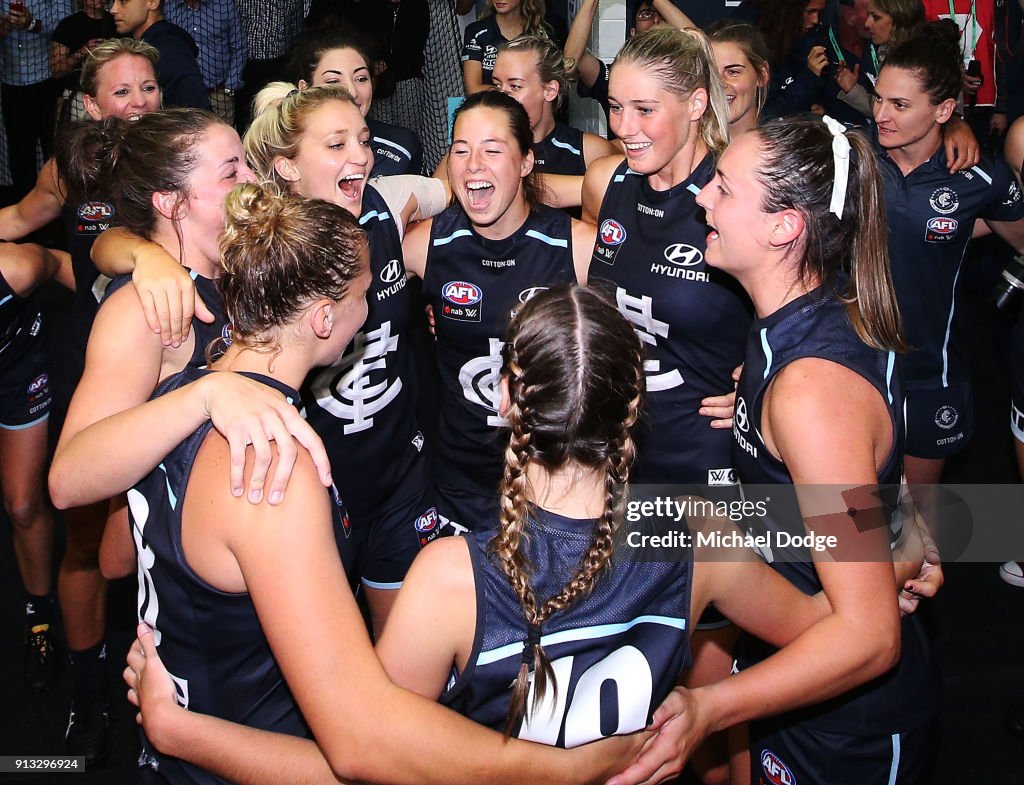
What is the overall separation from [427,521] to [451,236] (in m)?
0.91

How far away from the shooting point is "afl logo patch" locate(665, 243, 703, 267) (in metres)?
2.88

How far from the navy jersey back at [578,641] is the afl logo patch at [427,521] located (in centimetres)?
153

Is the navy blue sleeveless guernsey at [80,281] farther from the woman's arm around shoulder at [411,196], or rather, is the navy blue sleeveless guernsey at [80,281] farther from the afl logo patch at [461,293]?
the afl logo patch at [461,293]

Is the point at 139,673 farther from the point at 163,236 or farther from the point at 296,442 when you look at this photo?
the point at 163,236

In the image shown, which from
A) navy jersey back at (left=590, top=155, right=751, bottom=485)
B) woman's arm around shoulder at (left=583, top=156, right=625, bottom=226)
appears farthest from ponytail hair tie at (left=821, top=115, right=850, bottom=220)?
woman's arm around shoulder at (left=583, top=156, right=625, bottom=226)

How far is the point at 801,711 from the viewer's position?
2.10 metres

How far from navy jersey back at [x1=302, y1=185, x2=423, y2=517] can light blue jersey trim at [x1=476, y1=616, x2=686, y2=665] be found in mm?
1460

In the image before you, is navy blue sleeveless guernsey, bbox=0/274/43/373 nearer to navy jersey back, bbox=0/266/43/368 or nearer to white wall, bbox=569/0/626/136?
navy jersey back, bbox=0/266/43/368

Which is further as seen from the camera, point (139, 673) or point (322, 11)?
point (322, 11)

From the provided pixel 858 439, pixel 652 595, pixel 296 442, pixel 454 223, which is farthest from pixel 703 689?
pixel 454 223

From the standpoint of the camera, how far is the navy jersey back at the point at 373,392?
2.92 m

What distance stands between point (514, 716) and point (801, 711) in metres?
0.84

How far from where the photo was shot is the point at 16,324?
11.5 ft

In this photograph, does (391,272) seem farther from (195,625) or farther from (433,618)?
(433,618)
